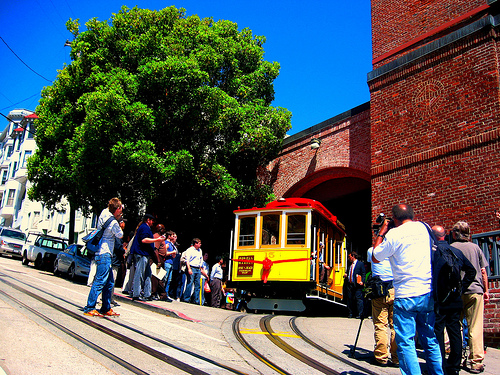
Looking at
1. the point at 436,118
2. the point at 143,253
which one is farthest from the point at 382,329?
the point at 436,118

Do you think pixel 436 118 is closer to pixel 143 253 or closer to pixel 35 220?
pixel 143 253

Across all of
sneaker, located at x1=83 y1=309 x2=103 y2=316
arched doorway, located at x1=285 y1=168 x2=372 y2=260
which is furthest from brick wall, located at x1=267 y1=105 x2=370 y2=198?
sneaker, located at x1=83 y1=309 x2=103 y2=316

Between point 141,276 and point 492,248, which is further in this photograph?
point 141,276

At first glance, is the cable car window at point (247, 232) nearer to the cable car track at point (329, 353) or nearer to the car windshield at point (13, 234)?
the cable car track at point (329, 353)

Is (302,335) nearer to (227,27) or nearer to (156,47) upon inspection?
(156,47)

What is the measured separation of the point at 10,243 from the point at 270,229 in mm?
21785

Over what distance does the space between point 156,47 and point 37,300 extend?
11.3m

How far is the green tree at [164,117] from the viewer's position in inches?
590

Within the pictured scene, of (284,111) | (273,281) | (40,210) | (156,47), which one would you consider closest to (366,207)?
(284,111)

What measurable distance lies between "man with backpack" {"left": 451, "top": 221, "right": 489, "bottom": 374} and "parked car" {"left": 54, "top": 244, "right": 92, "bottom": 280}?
1364 centimetres

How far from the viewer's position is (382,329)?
5465 millimetres

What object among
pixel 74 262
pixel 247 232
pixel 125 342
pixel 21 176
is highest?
pixel 21 176

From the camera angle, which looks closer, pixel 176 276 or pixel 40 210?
pixel 176 276

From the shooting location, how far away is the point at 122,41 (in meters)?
16.8
